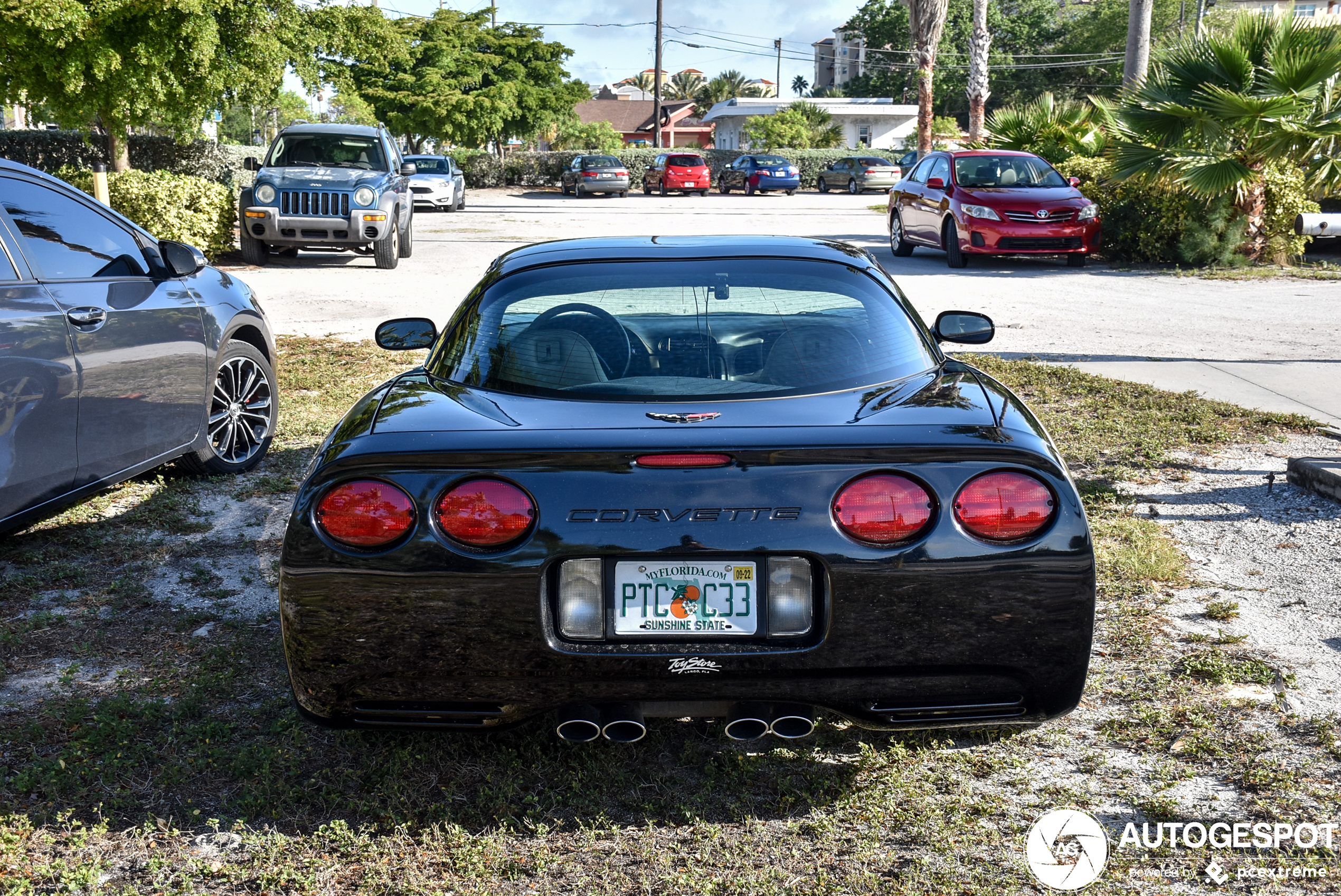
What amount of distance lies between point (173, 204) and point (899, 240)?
10.8 meters

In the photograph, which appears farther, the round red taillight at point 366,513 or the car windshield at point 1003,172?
the car windshield at point 1003,172

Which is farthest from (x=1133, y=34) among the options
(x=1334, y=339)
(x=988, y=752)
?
(x=988, y=752)

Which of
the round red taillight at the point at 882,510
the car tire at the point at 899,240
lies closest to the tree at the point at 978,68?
the car tire at the point at 899,240

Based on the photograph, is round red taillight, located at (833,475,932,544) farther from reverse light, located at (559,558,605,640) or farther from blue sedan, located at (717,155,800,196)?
blue sedan, located at (717,155,800,196)

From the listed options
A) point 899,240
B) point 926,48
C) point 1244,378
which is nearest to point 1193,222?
point 899,240

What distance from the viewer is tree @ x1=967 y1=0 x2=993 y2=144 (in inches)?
1238

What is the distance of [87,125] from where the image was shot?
61.1 feet

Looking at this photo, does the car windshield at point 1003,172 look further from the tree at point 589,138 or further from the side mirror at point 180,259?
the tree at point 589,138

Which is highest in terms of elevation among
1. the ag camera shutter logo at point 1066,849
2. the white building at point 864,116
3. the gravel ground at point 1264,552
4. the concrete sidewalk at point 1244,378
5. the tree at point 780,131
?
the white building at point 864,116

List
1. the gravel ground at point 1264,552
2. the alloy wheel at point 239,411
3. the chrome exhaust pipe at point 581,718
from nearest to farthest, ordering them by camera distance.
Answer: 1. the chrome exhaust pipe at point 581,718
2. the gravel ground at point 1264,552
3. the alloy wheel at point 239,411

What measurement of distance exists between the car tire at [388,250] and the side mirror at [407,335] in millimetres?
13249

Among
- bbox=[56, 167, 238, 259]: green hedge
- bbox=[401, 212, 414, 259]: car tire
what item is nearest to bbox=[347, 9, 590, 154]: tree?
bbox=[401, 212, 414, 259]: car tire

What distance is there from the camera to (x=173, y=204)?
16.1 meters

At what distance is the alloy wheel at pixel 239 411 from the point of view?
6.07 metres
